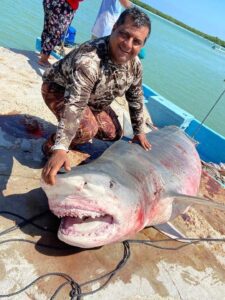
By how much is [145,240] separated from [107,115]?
5.22 ft

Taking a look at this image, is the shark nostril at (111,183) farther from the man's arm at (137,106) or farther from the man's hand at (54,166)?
the man's arm at (137,106)

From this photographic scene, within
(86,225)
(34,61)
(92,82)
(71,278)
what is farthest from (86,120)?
(34,61)

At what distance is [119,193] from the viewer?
258 cm

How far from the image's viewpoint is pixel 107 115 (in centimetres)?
432

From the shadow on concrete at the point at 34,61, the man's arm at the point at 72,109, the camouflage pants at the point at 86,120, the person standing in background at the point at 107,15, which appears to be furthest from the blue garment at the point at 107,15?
the man's arm at the point at 72,109

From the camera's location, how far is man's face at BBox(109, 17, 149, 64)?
3.11 meters

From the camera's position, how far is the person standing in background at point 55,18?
6.56 metres

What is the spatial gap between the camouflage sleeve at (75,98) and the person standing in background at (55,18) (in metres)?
3.83

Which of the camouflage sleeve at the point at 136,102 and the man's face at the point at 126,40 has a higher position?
the man's face at the point at 126,40

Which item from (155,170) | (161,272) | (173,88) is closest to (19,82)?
(155,170)

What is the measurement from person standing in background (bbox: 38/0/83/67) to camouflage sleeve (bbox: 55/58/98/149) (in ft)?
12.6

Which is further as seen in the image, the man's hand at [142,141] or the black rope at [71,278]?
the man's hand at [142,141]

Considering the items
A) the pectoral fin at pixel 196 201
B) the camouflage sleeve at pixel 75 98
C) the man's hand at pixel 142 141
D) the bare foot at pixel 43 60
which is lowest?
the bare foot at pixel 43 60

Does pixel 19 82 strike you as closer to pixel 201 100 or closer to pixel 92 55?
pixel 92 55
